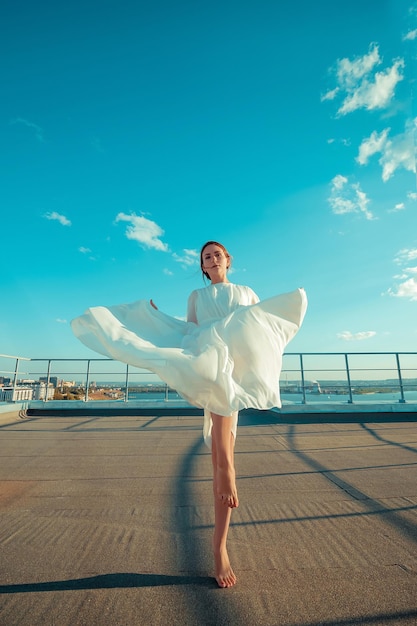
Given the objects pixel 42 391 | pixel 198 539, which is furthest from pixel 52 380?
Answer: pixel 198 539

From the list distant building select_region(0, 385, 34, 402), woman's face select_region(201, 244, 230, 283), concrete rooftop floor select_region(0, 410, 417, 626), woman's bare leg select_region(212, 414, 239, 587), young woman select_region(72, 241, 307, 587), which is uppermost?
→ woman's face select_region(201, 244, 230, 283)

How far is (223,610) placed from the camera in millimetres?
1061

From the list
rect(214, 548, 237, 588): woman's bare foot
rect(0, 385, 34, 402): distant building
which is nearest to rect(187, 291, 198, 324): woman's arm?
rect(214, 548, 237, 588): woman's bare foot

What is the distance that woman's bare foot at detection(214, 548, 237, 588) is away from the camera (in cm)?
120

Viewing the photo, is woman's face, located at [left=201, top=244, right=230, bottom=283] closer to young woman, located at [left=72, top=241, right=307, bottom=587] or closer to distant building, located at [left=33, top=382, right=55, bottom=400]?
young woman, located at [left=72, top=241, right=307, bottom=587]

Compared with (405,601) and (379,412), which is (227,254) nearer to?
(405,601)

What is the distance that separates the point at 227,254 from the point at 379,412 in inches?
230

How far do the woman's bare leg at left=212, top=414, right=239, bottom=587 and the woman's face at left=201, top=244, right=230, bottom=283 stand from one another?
747mm

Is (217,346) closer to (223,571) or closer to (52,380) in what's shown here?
(223,571)

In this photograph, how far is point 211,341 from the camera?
137cm

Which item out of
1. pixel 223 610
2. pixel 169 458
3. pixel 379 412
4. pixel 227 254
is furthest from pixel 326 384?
pixel 223 610

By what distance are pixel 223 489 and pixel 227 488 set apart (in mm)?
18

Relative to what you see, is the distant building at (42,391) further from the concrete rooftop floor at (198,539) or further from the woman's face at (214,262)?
the woman's face at (214,262)

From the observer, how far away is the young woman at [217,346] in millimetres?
1255
